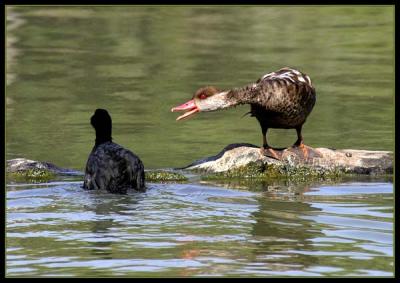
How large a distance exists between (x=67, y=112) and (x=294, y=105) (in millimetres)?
6330

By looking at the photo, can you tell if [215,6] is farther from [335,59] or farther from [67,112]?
[67,112]

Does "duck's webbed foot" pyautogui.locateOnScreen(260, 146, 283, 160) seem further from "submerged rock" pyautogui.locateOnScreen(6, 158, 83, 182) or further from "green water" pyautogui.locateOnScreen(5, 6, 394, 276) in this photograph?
"submerged rock" pyautogui.locateOnScreen(6, 158, 83, 182)

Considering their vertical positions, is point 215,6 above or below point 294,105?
above

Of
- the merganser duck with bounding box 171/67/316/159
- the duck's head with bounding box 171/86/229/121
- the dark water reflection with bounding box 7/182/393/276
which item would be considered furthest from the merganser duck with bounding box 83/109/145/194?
the duck's head with bounding box 171/86/229/121

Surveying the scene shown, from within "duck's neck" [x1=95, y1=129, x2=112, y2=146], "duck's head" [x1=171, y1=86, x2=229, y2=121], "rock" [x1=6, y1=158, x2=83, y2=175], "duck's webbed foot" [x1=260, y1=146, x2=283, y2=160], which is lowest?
"rock" [x1=6, y1=158, x2=83, y2=175]

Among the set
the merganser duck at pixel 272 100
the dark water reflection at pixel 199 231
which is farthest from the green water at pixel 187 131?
the merganser duck at pixel 272 100

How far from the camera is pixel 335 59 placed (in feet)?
86.9

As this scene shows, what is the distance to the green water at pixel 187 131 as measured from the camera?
1055cm

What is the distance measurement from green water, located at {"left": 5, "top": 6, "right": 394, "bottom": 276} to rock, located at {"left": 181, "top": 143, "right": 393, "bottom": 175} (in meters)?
0.51

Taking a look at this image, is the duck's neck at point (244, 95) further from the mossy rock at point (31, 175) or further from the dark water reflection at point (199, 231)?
the mossy rock at point (31, 175)

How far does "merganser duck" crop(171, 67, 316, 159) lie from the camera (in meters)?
14.6
